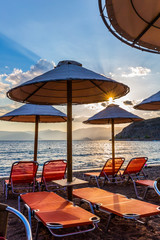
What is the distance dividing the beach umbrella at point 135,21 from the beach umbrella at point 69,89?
844mm

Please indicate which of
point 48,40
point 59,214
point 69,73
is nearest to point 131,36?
point 69,73

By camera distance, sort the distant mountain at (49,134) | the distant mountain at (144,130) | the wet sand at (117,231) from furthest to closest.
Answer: the distant mountain at (49,134), the distant mountain at (144,130), the wet sand at (117,231)

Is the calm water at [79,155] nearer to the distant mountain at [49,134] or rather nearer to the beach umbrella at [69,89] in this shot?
the beach umbrella at [69,89]

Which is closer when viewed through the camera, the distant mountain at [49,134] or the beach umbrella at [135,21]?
the beach umbrella at [135,21]

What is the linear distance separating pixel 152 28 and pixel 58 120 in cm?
546

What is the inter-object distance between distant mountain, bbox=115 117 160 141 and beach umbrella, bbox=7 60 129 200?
13183 cm

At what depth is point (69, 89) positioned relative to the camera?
4246mm

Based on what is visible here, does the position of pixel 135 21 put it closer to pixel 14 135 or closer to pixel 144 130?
pixel 144 130

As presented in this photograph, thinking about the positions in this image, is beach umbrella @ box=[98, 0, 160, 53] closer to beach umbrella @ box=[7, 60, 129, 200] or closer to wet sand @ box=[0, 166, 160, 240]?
beach umbrella @ box=[7, 60, 129, 200]

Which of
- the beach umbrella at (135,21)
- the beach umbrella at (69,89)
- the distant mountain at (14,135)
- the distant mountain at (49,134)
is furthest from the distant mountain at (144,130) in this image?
the beach umbrella at (135,21)

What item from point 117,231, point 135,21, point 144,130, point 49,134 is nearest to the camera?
point 117,231

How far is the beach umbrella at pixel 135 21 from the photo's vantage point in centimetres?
336

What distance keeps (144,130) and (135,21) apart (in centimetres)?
14047

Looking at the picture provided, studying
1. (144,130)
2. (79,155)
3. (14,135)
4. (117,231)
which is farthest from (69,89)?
(14,135)
